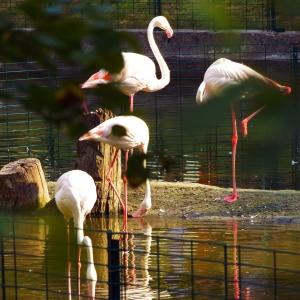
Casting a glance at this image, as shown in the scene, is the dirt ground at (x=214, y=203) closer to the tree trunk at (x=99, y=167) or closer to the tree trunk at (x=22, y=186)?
the tree trunk at (x=99, y=167)

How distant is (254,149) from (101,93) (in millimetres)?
203

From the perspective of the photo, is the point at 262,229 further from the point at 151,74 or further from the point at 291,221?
the point at 151,74

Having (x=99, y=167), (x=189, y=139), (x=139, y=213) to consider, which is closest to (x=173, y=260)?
(x=139, y=213)

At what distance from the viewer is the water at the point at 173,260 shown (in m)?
4.70

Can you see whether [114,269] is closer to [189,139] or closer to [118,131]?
[118,131]

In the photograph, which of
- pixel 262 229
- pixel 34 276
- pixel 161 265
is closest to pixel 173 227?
pixel 262 229

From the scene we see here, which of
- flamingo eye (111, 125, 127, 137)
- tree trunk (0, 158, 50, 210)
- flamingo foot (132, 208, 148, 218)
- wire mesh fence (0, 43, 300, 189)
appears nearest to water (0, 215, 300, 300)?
flamingo foot (132, 208, 148, 218)

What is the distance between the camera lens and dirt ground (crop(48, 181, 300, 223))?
265 inches

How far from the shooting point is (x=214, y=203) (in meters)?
7.05

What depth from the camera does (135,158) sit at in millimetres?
989

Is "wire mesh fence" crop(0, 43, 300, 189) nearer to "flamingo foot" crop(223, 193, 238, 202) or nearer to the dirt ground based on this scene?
the dirt ground

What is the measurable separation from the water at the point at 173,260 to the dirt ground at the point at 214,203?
0.51 feet

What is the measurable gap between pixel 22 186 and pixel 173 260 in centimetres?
196

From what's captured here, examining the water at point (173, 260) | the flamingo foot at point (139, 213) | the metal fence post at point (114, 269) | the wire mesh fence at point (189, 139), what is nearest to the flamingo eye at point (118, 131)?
the wire mesh fence at point (189, 139)
